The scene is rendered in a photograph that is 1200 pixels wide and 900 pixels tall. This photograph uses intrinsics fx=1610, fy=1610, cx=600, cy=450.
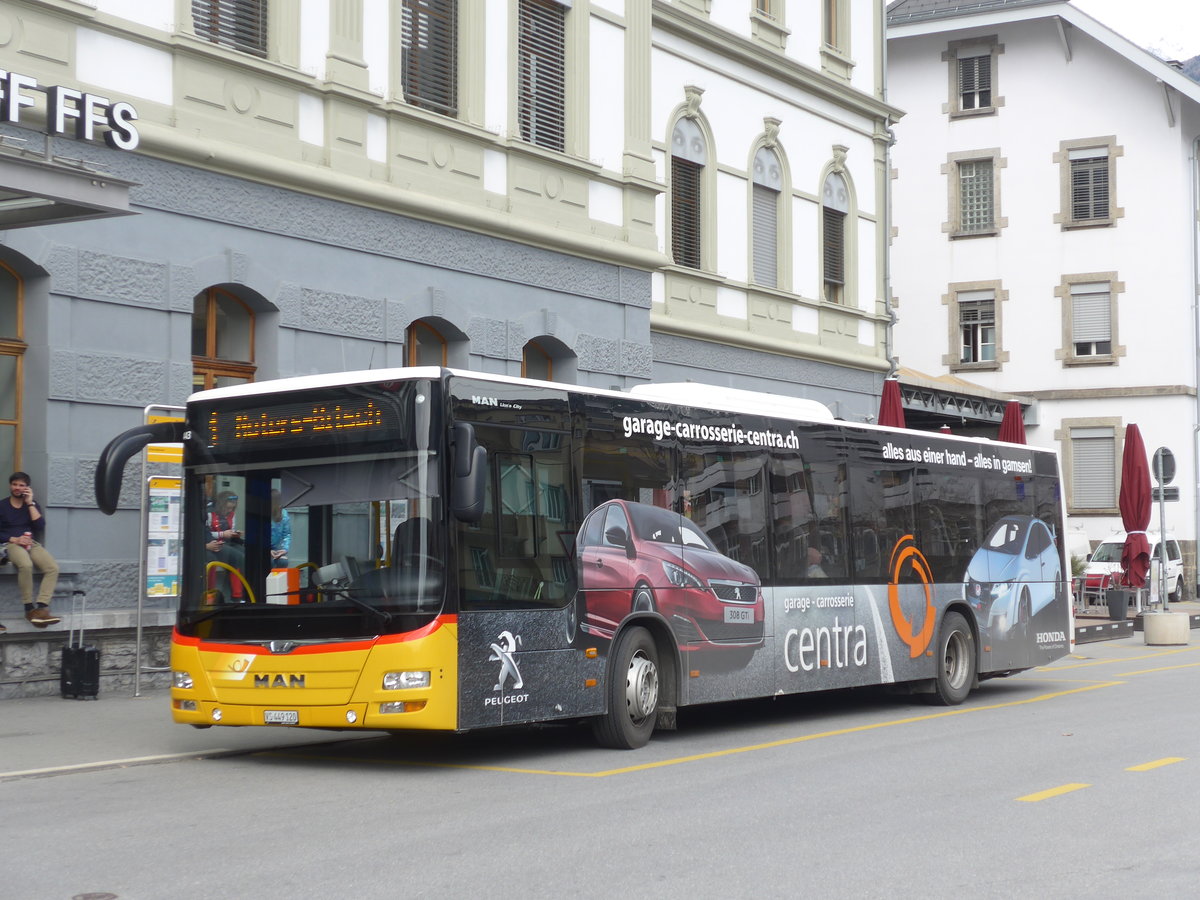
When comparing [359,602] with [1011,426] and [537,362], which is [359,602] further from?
[1011,426]

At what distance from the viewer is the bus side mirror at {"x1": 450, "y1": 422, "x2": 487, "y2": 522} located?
34.8 feet

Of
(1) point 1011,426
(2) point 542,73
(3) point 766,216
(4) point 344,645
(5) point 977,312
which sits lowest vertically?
(4) point 344,645

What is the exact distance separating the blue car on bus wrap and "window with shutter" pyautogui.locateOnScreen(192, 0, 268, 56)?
378 inches

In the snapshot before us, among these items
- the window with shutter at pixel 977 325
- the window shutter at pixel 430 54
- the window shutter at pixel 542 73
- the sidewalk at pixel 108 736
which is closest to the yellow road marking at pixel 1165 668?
A: the window shutter at pixel 542 73

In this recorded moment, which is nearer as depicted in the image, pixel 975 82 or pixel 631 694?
pixel 631 694

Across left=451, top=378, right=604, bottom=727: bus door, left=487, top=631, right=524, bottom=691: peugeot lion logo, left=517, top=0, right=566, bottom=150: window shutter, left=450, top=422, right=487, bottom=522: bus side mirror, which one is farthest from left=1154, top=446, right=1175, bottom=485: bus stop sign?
left=450, top=422, right=487, bottom=522: bus side mirror

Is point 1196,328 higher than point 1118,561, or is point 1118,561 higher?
point 1196,328

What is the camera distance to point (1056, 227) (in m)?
46.5

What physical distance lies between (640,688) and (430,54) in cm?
1017

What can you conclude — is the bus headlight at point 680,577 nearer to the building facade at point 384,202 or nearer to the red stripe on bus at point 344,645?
the red stripe on bus at point 344,645

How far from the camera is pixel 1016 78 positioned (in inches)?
1860

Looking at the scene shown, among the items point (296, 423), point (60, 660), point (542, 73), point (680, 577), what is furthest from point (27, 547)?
point (542, 73)

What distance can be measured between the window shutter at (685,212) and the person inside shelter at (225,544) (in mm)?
14594

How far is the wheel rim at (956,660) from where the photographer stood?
1694 centimetres
